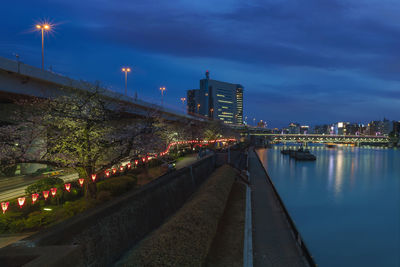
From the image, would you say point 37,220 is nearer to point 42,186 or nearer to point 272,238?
point 42,186

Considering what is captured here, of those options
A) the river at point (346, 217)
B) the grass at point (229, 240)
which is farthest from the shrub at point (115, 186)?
the river at point (346, 217)

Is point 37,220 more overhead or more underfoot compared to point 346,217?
more overhead

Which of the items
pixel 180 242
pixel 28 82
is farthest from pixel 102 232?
pixel 28 82

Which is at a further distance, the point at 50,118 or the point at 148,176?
the point at 148,176

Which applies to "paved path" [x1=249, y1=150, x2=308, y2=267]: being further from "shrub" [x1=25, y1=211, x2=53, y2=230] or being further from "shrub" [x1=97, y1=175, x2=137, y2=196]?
"shrub" [x1=25, y1=211, x2=53, y2=230]

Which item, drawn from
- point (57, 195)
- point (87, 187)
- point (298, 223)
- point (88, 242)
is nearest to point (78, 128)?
point (87, 187)

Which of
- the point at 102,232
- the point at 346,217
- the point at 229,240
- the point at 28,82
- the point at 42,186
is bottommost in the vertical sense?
the point at 346,217

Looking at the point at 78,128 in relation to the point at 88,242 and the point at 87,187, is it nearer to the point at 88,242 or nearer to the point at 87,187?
the point at 87,187

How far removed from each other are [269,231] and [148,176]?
1539 centimetres

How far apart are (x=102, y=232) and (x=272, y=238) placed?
10.1 m

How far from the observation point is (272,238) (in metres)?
13.5

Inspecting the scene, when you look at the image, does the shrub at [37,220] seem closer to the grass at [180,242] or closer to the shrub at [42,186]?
the shrub at [42,186]

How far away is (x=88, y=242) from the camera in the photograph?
608cm

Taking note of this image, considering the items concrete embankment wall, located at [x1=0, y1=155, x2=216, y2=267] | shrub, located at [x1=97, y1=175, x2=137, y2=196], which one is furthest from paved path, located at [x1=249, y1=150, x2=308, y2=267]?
shrub, located at [x1=97, y1=175, x2=137, y2=196]
